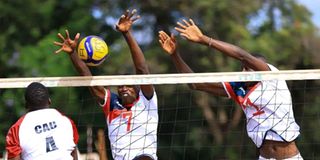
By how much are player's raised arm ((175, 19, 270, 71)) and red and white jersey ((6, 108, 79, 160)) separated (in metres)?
1.96

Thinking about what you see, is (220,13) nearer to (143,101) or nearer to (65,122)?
(143,101)

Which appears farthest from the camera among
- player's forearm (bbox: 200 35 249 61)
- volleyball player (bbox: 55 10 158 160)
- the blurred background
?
the blurred background

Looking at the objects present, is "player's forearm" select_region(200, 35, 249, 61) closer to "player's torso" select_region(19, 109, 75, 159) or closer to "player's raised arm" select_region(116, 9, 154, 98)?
"player's raised arm" select_region(116, 9, 154, 98)

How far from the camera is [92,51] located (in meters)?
9.95

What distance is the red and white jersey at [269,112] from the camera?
9.57 meters

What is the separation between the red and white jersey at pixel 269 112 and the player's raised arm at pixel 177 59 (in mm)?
463

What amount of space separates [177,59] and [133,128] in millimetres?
1029

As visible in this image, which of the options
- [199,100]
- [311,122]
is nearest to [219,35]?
[199,100]

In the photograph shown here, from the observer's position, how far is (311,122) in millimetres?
23812

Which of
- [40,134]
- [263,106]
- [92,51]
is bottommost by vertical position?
[40,134]

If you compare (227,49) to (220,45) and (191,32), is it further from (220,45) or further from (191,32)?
(191,32)

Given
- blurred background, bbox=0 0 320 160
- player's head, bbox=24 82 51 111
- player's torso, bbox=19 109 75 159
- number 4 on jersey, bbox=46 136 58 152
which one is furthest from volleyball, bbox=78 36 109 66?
blurred background, bbox=0 0 320 160

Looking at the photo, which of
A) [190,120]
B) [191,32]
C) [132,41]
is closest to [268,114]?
[191,32]

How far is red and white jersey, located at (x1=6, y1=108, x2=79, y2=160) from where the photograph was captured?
8.28 m
